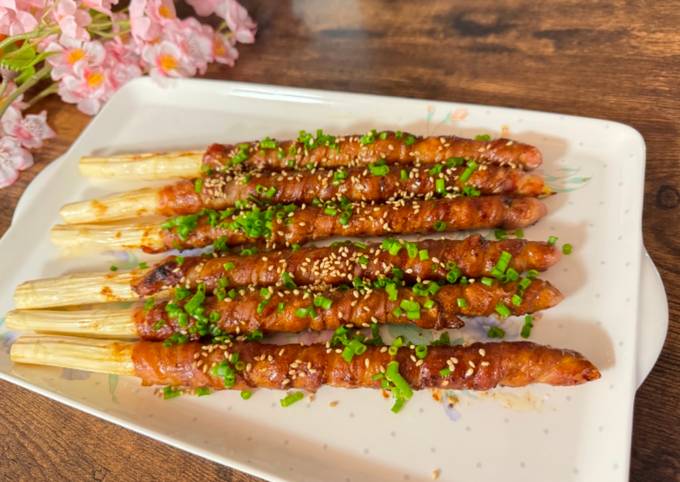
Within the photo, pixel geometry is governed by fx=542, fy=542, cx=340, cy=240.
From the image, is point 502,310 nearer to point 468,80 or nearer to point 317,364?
point 317,364

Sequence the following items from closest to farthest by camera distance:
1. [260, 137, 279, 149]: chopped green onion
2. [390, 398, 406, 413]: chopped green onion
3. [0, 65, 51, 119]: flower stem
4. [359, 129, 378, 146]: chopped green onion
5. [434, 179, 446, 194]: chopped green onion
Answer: [390, 398, 406, 413]: chopped green onion → [434, 179, 446, 194]: chopped green onion → [359, 129, 378, 146]: chopped green onion → [260, 137, 279, 149]: chopped green onion → [0, 65, 51, 119]: flower stem

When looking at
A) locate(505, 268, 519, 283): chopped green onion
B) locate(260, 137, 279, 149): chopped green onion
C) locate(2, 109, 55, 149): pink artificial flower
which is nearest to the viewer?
locate(505, 268, 519, 283): chopped green onion

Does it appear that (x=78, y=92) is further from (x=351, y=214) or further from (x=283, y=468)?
(x=283, y=468)

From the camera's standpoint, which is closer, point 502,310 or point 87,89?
point 502,310

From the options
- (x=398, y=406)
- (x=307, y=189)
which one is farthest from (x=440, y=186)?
(x=398, y=406)

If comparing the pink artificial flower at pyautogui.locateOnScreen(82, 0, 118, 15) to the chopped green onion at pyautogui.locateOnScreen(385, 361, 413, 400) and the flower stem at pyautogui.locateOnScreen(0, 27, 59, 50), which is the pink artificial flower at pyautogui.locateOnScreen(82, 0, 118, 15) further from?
the chopped green onion at pyautogui.locateOnScreen(385, 361, 413, 400)

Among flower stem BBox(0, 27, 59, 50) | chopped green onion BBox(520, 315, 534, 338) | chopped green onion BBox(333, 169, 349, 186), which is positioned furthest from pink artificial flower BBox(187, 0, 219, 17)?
chopped green onion BBox(520, 315, 534, 338)
